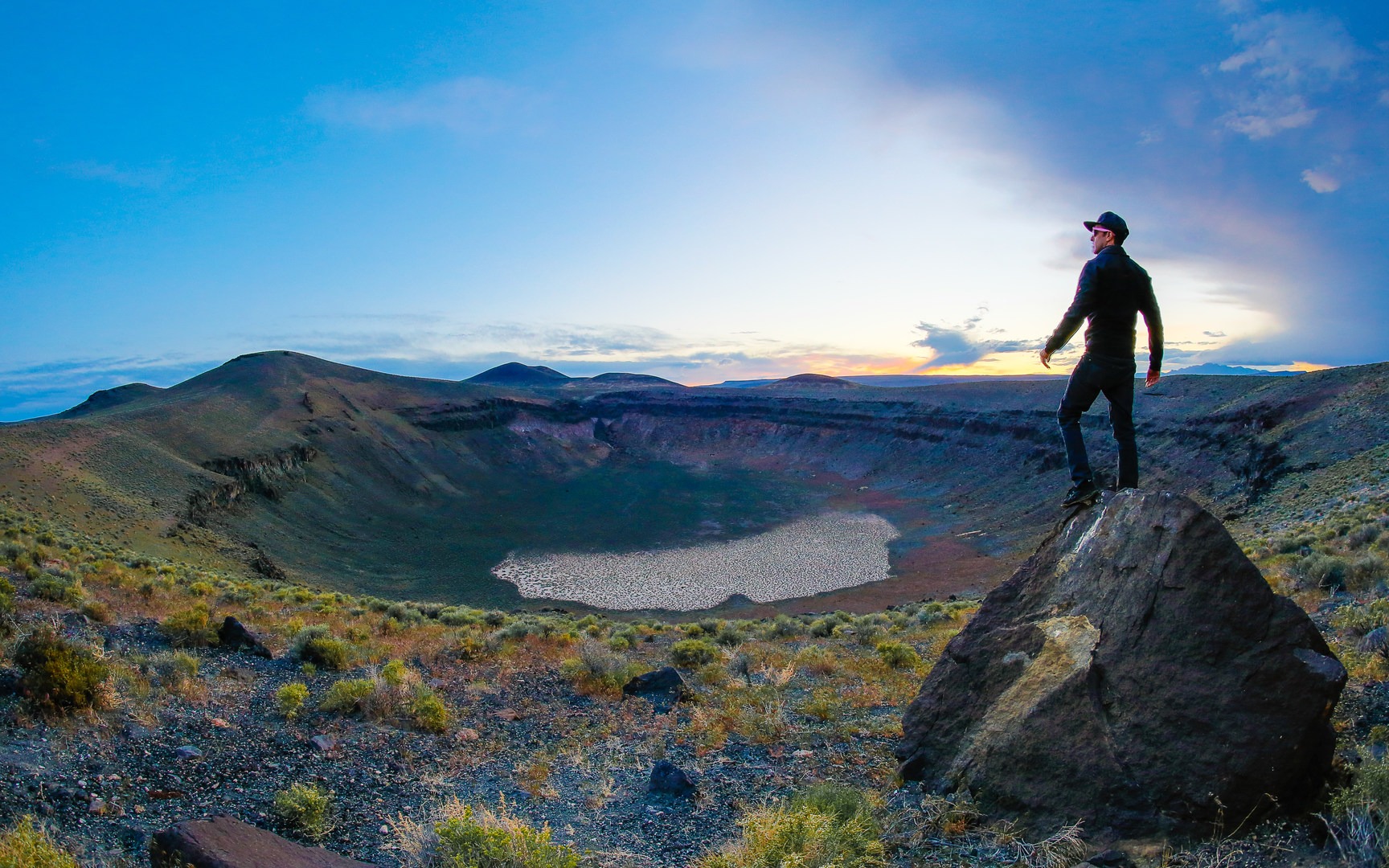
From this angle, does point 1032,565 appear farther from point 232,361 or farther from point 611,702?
point 232,361

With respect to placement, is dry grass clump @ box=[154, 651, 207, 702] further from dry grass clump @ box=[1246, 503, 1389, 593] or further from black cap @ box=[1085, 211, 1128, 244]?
dry grass clump @ box=[1246, 503, 1389, 593]

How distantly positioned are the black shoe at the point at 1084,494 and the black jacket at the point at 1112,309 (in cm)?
122

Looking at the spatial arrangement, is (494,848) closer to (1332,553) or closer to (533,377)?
(1332,553)

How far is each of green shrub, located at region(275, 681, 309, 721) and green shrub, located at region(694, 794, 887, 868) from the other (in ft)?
18.0

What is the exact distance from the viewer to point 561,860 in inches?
184

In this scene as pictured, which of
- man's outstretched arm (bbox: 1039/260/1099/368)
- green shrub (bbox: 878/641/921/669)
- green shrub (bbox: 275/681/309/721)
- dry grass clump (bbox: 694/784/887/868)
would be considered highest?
man's outstretched arm (bbox: 1039/260/1099/368)

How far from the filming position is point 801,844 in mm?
4691

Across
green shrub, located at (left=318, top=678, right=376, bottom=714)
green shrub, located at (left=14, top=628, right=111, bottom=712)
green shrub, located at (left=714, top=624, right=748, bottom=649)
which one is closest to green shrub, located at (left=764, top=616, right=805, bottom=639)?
green shrub, located at (left=714, top=624, right=748, bottom=649)

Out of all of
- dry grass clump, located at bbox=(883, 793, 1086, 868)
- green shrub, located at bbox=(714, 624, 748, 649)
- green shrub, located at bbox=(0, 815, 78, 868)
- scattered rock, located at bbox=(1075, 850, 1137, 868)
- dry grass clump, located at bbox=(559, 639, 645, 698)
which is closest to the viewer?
green shrub, located at bbox=(0, 815, 78, 868)

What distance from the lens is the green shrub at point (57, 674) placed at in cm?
661

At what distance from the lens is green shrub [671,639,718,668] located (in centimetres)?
1249

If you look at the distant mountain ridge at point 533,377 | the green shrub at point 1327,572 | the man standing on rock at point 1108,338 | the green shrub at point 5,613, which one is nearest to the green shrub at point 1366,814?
the man standing on rock at point 1108,338

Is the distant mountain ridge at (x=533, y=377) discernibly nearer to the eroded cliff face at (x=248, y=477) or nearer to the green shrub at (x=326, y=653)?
the eroded cliff face at (x=248, y=477)

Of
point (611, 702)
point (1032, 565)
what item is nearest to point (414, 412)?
point (611, 702)
